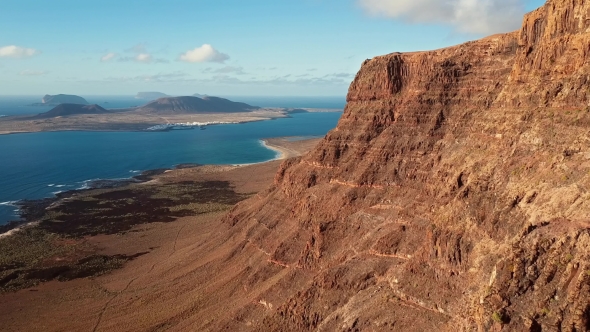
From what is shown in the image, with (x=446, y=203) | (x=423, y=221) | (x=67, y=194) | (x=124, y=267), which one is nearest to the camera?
(x=446, y=203)

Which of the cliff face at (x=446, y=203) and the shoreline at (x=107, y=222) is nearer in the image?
the cliff face at (x=446, y=203)

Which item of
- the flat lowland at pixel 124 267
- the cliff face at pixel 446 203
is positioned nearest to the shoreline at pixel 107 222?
the flat lowland at pixel 124 267

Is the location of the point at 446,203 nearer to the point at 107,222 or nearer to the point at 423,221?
the point at 423,221

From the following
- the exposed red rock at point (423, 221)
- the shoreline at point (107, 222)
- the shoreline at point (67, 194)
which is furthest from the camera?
the shoreline at point (67, 194)

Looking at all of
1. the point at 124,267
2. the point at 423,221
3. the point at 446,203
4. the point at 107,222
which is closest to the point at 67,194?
the point at 107,222

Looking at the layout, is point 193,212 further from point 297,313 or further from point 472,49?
point 472,49

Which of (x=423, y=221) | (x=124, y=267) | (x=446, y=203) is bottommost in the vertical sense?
(x=124, y=267)

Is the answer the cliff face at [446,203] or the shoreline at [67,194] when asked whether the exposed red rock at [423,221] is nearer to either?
the cliff face at [446,203]
